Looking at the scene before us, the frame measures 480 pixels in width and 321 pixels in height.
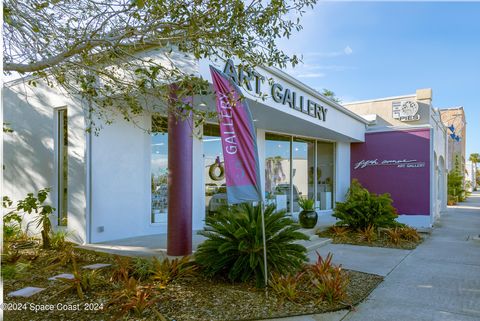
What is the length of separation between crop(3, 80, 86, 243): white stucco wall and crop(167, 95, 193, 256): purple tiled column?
2401 mm

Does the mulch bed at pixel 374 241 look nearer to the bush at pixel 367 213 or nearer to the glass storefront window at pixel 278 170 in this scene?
the bush at pixel 367 213

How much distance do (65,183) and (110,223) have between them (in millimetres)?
1461

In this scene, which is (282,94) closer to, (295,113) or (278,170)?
(295,113)

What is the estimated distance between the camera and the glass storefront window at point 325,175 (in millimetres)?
14152

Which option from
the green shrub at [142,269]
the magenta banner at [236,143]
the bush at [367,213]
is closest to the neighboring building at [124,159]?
the green shrub at [142,269]

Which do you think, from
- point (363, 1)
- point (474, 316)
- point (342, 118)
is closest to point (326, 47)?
point (363, 1)

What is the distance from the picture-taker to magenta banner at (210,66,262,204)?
483 cm

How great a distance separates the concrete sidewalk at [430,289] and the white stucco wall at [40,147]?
19.4 feet

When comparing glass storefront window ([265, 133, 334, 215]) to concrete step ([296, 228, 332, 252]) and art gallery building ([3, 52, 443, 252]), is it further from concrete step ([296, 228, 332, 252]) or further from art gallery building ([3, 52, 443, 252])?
concrete step ([296, 228, 332, 252])

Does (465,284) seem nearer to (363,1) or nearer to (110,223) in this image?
(363,1)

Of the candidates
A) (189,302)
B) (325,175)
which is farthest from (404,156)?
(189,302)

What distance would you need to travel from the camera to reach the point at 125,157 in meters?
Answer: 8.11

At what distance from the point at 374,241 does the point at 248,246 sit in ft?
18.1

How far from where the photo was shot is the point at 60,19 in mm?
5113
